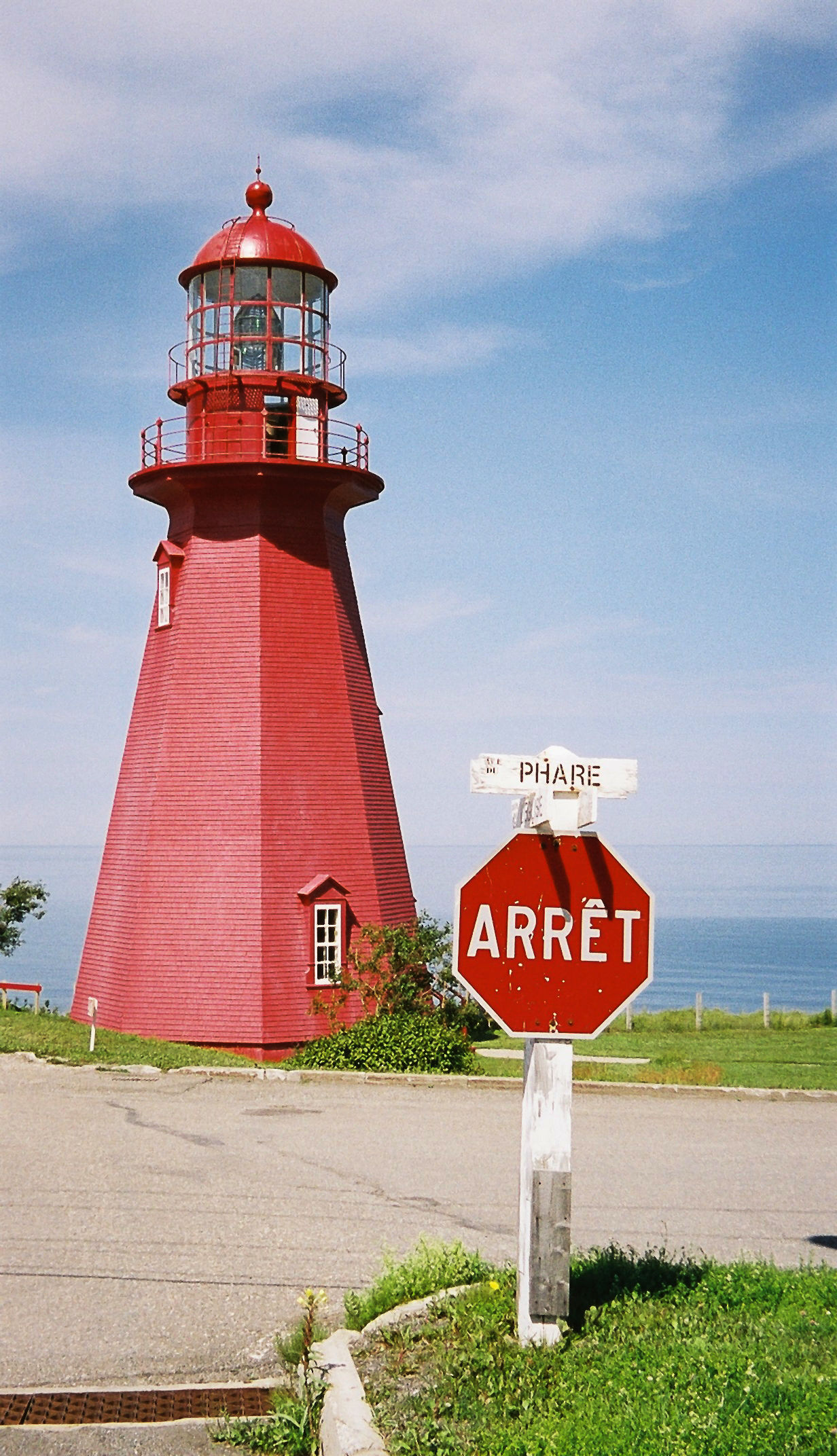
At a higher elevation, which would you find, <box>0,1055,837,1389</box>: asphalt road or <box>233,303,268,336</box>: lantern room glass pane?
A: <box>233,303,268,336</box>: lantern room glass pane

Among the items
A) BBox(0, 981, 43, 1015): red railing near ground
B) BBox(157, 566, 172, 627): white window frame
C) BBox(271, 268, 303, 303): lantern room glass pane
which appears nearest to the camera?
BBox(271, 268, 303, 303): lantern room glass pane

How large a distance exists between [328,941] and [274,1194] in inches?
426

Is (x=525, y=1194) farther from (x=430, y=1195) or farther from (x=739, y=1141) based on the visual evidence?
(x=739, y=1141)

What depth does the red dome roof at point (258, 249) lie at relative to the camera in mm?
23125

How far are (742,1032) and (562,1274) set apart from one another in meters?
23.8

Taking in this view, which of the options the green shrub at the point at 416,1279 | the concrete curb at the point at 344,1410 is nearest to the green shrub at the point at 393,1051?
the green shrub at the point at 416,1279

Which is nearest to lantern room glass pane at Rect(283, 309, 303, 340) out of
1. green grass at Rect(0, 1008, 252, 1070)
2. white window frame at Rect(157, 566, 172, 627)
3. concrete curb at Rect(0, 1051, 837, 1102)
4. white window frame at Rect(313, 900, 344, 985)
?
white window frame at Rect(157, 566, 172, 627)

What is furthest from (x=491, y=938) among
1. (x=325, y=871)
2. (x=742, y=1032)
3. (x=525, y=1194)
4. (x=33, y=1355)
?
(x=742, y=1032)

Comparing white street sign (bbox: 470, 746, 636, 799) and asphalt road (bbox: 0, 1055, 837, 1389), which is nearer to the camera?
white street sign (bbox: 470, 746, 636, 799)

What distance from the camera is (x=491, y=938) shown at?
681 centimetres

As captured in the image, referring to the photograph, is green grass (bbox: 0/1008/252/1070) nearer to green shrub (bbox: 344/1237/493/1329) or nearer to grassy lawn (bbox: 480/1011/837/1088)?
grassy lawn (bbox: 480/1011/837/1088)

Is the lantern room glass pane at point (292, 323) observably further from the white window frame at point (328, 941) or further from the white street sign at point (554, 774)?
the white street sign at point (554, 774)

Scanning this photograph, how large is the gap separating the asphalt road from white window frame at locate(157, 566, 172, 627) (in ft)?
28.9

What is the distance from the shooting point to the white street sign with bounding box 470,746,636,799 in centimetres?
705
